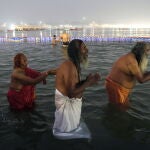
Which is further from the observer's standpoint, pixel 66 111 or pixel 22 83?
pixel 22 83

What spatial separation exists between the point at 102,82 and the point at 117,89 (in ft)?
15.4

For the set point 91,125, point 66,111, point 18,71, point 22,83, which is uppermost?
point 18,71

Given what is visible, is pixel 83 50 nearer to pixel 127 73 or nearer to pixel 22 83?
pixel 127 73

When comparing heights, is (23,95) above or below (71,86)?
below

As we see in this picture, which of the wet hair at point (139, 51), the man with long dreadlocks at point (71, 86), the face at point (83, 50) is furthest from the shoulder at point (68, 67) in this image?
the wet hair at point (139, 51)

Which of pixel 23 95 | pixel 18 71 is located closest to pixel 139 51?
pixel 18 71

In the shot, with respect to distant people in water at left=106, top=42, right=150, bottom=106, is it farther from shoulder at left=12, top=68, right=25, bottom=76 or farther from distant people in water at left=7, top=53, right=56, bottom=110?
shoulder at left=12, top=68, right=25, bottom=76

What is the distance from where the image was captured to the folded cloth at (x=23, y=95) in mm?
7039

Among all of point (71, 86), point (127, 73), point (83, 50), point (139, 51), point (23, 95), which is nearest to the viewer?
point (71, 86)

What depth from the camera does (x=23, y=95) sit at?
7.07m

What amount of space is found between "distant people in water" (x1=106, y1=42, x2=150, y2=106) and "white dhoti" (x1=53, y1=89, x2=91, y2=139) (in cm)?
166

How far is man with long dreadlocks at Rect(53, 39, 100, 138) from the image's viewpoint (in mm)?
4605

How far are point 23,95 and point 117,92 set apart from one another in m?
2.32

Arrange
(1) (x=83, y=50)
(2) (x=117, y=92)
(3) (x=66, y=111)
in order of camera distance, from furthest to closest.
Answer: (2) (x=117, y=92), (3) (x=66, y=111), (1) (x=83, y=50)
